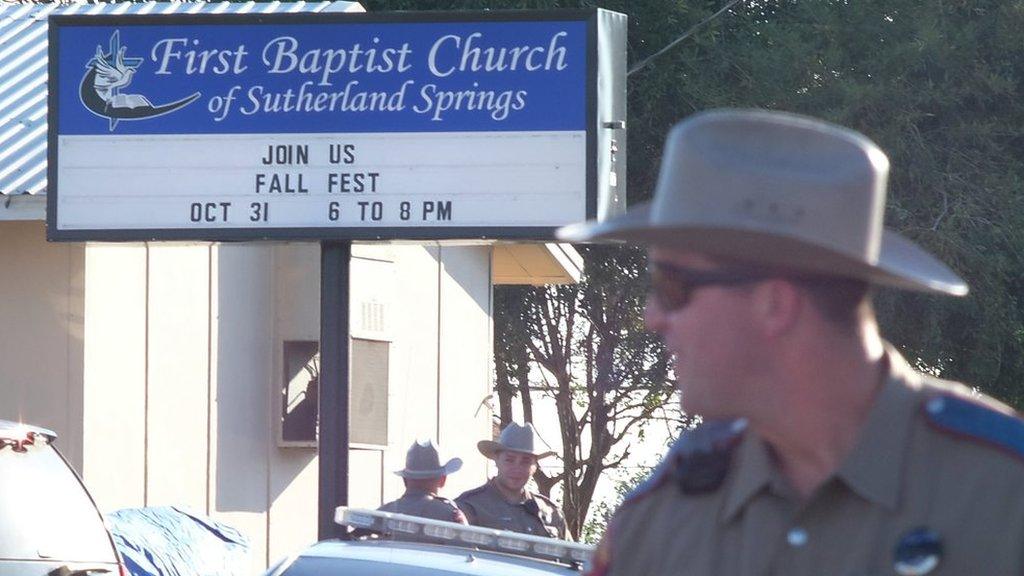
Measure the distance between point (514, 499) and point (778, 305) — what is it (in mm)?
8203

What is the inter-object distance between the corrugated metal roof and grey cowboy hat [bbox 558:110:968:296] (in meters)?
7.55

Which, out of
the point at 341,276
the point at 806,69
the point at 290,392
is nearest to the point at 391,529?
the point at 341,276

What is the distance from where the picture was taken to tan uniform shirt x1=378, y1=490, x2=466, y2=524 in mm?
9500

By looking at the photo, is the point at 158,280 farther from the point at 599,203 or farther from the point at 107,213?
the point at 599,203

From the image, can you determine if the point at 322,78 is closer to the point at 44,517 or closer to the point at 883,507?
the point at 44,517

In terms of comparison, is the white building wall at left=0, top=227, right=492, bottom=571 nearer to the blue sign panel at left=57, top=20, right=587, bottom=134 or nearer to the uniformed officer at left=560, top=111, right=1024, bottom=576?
the blue sign panel at left=57, top=20, right=587, bottom=134

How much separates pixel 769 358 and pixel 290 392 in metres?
11.0

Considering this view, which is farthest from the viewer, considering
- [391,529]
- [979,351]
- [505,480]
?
[979,351]

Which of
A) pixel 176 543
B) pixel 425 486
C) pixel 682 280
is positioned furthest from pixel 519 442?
pixel 682 280

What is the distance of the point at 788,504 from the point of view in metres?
2.47

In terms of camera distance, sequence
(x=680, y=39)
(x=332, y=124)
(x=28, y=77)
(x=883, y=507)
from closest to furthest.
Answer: (x=883, y=507) → (x=332, y=124) → (x=28, y=77) → (x=680, y=39)

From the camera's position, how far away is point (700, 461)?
8.65 ft

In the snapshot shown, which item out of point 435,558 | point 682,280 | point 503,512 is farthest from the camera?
point 503,512

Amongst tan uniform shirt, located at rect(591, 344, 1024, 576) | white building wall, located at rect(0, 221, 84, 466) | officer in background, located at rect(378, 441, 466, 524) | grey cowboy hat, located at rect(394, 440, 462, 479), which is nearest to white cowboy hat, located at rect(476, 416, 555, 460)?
officer in background, located at rect(378, 441, 466, 524)
